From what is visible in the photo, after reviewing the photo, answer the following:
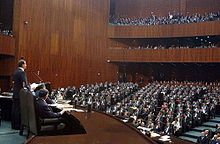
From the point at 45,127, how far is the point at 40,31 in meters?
9.96

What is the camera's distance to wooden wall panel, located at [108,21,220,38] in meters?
13.7

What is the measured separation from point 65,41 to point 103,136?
39.8ft

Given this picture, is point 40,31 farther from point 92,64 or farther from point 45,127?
point 45,127

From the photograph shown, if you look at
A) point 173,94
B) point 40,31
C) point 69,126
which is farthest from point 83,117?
point 40,31

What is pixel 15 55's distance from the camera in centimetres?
1137

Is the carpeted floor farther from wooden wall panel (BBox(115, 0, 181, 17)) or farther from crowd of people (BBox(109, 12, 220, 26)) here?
wooden wall panel (BBox(115, 0, 181, 17))

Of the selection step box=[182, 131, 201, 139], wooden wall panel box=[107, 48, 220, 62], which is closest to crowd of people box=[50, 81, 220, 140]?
step box=[182, 131, 201, 139]

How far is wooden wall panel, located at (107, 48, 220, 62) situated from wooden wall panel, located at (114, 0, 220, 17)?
287cm

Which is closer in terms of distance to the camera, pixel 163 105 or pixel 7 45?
pixel 163 105

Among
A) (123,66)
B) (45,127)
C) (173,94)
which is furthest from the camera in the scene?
(123,66)

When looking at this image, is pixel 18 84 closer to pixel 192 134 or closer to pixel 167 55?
pixel 192 134

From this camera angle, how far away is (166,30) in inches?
583

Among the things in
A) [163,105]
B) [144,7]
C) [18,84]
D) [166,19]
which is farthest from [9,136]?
[144,7]

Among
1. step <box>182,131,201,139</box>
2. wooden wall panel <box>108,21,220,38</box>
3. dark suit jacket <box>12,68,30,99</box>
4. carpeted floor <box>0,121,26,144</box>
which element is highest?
wooden wall panel <box>108,21,220,38</box>
